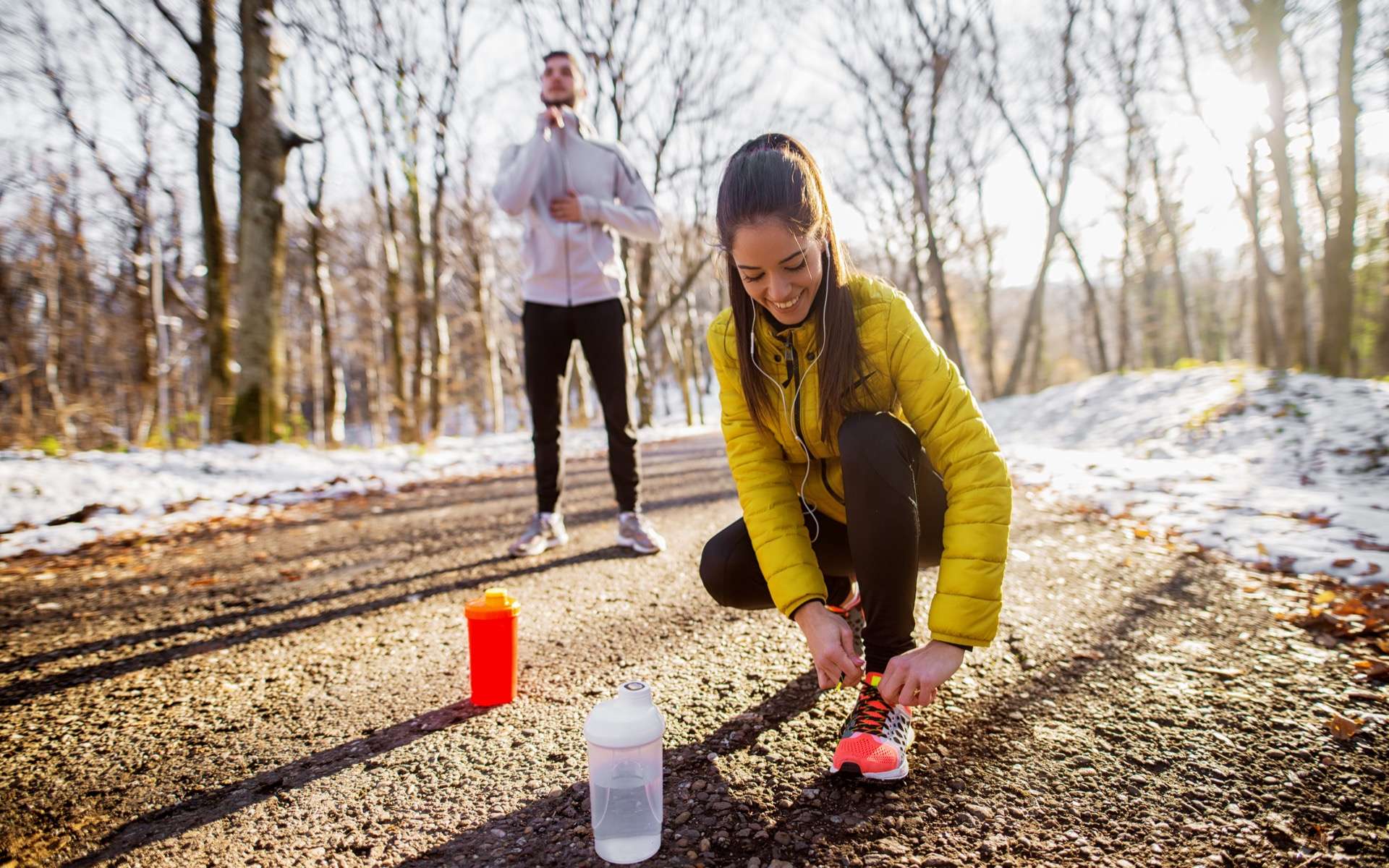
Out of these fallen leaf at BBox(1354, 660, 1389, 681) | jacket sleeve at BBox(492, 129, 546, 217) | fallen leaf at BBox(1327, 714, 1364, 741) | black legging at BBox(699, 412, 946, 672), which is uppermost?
jacket sleeve at BBox(492, 129, 546, 217)

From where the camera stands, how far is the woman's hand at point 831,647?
141 cm

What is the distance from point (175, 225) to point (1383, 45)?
28.2m

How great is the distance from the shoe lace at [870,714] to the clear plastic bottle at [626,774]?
509mm

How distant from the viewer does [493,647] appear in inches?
73.7

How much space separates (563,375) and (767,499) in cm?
213

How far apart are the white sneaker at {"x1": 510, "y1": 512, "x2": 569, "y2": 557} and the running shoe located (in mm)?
2311

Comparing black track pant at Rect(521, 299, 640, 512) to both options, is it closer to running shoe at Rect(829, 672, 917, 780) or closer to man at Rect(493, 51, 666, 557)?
man at Rect(493, 51, 666, 557)

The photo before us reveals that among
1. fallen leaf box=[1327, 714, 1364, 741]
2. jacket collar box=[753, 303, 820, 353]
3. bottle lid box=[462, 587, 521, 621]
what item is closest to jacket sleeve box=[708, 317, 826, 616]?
jacket collar box=[753, 303, 820, 353]

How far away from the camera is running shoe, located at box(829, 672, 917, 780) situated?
1.46 m

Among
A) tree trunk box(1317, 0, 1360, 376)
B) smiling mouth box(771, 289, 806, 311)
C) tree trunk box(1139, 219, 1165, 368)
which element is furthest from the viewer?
tree trunk box(1139, 219, 1165, 368)

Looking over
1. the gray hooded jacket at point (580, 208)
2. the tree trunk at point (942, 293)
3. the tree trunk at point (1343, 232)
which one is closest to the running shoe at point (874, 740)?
the gray hooded jacket at point (580, 208)

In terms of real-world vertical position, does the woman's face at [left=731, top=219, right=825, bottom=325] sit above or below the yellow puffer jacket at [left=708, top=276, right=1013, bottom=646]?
above

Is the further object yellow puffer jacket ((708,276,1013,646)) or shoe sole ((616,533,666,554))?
shoe sole ((616,533,666,554))

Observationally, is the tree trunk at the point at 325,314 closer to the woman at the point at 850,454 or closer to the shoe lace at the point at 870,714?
the woman at the point at 850,454
